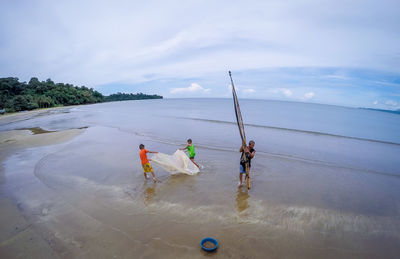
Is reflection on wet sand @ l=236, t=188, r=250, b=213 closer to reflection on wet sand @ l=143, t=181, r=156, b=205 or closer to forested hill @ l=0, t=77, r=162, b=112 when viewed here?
reflection on wet sand @ l=143, t=181, r=156, b=205

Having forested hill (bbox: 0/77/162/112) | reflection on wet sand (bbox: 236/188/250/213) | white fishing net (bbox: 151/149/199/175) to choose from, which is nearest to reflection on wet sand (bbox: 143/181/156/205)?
white fishing net (bbox: 151/149/199/175)

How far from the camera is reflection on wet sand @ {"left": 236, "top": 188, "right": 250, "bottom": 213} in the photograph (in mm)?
6705

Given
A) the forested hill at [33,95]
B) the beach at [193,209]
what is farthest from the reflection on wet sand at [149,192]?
the forested hill at [33,95]

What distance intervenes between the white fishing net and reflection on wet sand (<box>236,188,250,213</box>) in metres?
2.64

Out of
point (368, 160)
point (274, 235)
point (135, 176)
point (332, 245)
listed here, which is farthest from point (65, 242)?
point (368, 160)

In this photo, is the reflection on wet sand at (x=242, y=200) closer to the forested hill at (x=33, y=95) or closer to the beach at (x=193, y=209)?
the beach at (x=193, y=209)

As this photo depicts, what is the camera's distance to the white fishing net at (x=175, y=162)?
878 cm

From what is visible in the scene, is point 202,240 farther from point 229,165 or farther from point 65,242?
point 229,165

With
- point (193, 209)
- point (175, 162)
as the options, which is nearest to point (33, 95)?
point (175, 162)

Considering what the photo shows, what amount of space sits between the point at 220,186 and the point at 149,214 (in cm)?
335

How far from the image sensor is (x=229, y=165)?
1102cm

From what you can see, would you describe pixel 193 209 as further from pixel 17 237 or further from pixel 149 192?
pixel 17 237

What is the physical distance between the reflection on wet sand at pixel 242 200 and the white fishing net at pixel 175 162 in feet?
8.67

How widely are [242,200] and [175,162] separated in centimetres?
353
